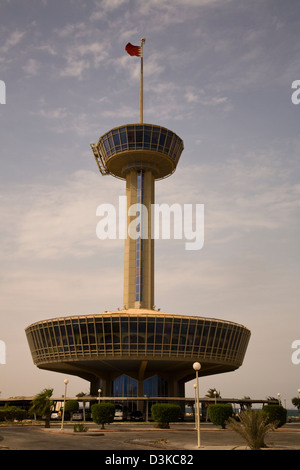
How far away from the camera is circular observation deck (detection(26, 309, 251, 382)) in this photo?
69.7 meters

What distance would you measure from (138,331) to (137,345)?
2111mm

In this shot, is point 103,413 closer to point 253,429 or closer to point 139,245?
point 253,429

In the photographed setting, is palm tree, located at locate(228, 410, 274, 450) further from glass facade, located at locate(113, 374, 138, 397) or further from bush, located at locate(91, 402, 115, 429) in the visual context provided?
glass facade, located at locate(113, 374, 138, 397)

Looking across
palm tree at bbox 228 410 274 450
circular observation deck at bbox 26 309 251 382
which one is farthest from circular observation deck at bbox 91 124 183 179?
palm tree at bbox 228 410 274 450

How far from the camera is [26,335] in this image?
275 feet

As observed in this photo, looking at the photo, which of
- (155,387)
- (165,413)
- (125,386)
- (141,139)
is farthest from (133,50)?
(165,413)

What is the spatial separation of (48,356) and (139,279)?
20.4 meters

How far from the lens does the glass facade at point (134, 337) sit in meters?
69.6

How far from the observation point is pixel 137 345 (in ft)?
228

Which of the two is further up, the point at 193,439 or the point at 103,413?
the point at 103,413

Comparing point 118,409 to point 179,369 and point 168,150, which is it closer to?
point 179,369

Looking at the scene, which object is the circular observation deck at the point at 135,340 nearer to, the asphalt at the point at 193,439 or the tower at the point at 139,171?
the tower at the point at 139,171
